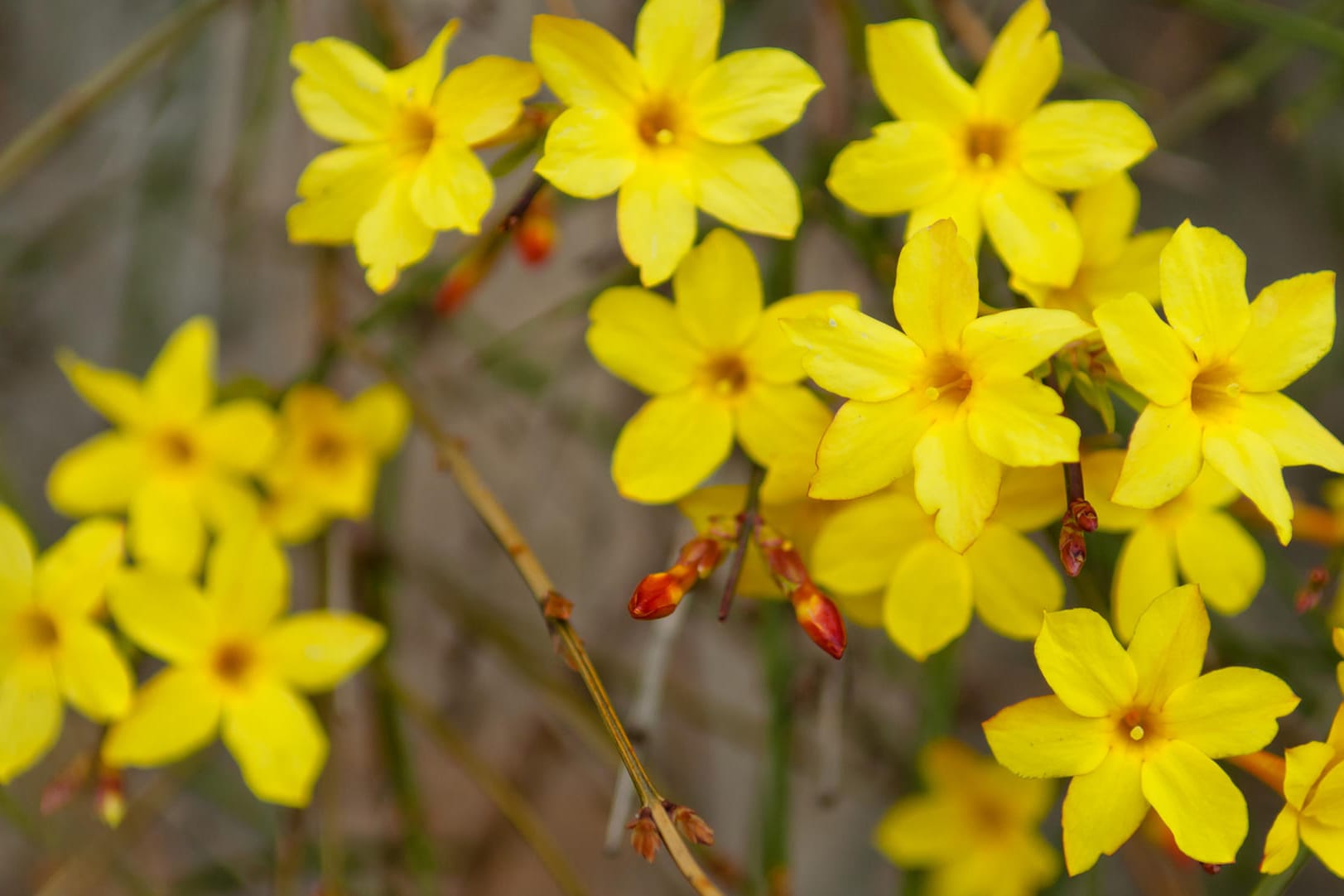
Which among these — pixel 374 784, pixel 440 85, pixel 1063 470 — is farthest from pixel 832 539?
pixel 374 784

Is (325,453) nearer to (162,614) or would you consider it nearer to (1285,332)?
(162,614)

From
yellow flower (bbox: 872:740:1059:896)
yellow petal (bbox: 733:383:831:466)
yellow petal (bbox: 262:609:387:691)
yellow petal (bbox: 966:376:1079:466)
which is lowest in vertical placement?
yellow flower (bbox: 872:740:1059:896)

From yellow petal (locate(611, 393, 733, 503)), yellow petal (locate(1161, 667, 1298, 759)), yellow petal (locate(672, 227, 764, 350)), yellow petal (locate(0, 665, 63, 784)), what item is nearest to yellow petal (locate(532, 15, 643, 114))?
yellow petal (locate(672, 227, 764, 350))

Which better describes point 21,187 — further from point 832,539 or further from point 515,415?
point 832,539

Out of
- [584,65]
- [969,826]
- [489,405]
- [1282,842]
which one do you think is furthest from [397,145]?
[969,826]

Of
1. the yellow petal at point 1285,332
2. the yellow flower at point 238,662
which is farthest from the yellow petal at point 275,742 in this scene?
the yellow petal at point 1285,332

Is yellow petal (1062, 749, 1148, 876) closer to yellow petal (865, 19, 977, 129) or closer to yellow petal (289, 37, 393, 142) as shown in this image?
yellow petal (865, 19, 977, 129)
